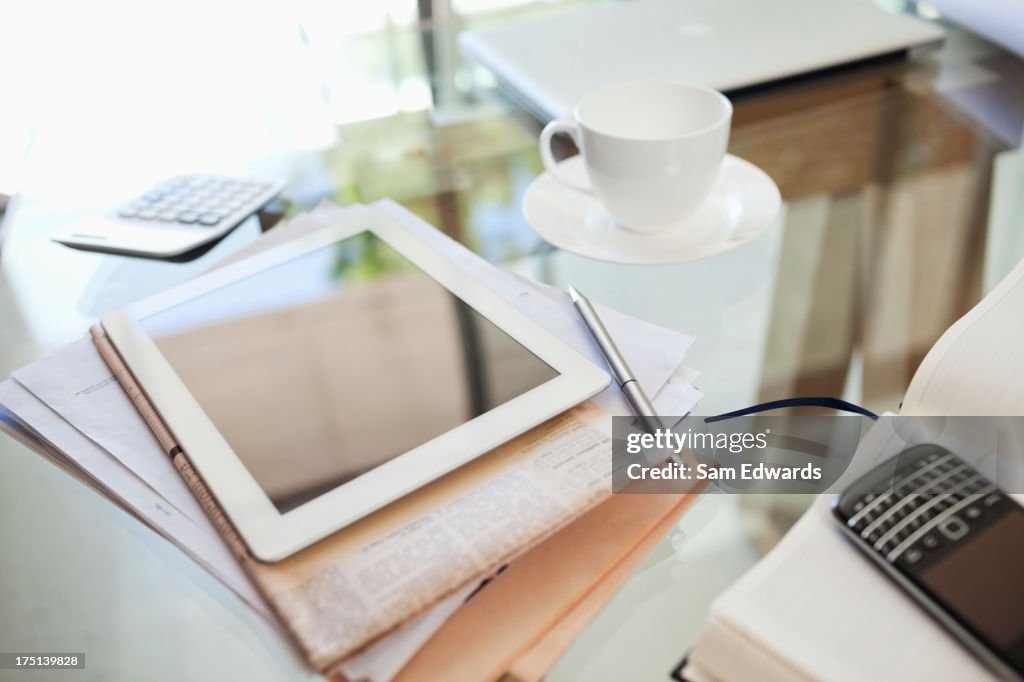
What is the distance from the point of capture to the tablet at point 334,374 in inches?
14.9

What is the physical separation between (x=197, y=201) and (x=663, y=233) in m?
0.36

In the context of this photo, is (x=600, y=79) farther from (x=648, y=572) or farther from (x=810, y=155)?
(x=648, y=572)

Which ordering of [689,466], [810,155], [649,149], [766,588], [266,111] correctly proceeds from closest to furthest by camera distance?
1. [766,588]
2. [689,466]
3. [649,149]
4. [810,155]
5. [266,111]

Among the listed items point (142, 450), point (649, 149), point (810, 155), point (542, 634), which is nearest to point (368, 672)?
point (542, 634)

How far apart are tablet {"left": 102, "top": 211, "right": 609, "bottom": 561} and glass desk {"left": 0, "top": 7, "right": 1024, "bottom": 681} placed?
6 cm

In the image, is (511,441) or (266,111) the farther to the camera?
(266,111)

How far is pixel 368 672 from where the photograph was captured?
0.33 meters

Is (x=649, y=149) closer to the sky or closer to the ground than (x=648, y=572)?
closer to the sky

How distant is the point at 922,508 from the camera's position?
Result: 13.1 inches

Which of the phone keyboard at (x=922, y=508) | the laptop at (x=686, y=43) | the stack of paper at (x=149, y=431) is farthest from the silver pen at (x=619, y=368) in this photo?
the laptop at (x=686, y=43)

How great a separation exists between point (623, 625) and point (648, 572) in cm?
3

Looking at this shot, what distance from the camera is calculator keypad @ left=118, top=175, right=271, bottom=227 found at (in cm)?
64

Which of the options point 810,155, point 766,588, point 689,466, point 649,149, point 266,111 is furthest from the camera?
point 266,111

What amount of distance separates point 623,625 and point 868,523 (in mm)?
108
